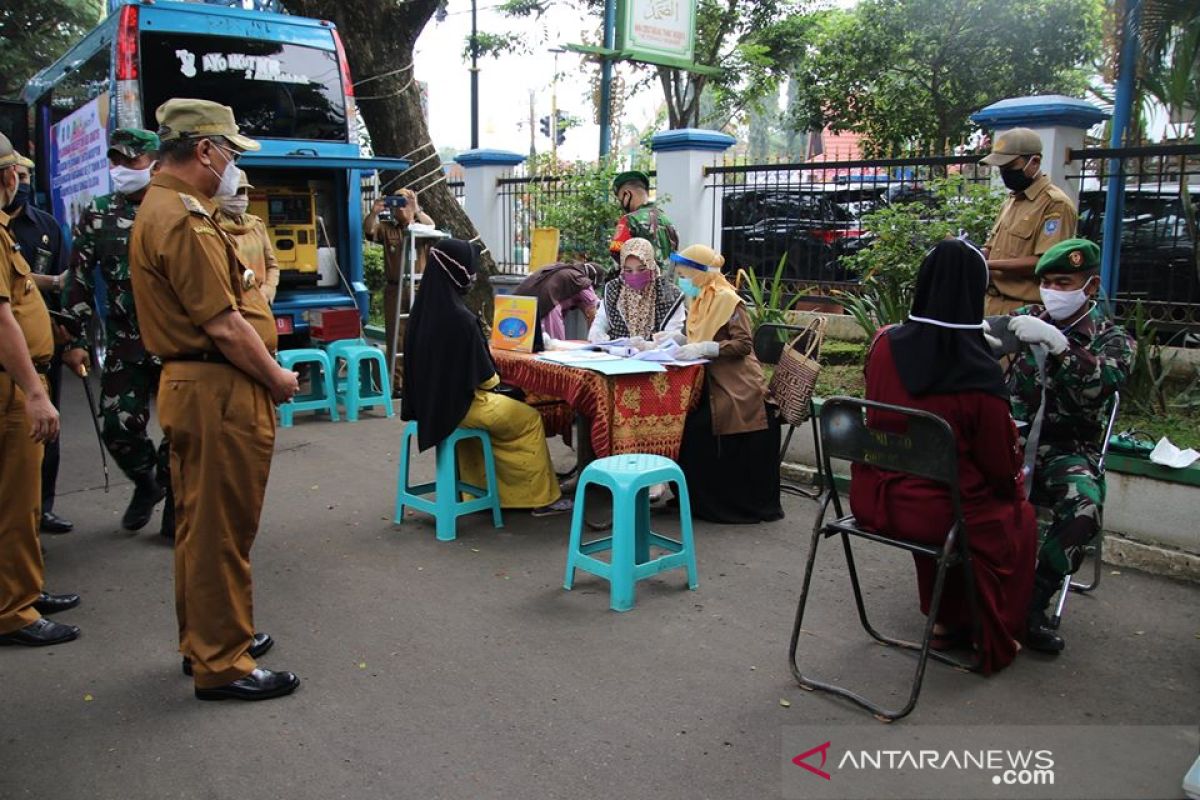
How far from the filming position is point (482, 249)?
35.9 feet

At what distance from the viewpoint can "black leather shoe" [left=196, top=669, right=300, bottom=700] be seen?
334cm

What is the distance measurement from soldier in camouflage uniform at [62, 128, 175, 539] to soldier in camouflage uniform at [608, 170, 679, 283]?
329cm

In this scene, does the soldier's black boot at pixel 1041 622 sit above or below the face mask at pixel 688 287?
below

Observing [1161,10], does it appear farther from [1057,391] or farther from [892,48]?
[892,48]

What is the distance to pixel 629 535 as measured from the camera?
13.7ft

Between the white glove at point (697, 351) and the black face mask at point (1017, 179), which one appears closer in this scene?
the black face mask at point (1017, 179)

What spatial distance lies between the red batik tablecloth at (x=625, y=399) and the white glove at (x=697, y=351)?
64 mm

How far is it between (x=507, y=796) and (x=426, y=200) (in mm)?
8970

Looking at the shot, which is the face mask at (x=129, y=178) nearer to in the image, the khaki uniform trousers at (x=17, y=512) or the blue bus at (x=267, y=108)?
the khaki uniform trousers at (x=17, y=512)

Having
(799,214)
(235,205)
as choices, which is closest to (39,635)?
(235,205)

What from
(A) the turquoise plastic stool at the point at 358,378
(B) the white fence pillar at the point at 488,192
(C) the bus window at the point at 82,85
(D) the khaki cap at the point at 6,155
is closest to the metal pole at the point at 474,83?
(B) the white fence pillar at the point at 488,192

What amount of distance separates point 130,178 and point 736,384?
3.16m

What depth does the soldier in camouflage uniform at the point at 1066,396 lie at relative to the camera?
12.2 feet

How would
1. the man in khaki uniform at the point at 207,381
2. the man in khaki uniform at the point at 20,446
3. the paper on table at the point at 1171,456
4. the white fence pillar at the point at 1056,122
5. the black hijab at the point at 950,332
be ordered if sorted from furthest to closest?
1. the white fence pillar at the point at 1056,122
2. the paper on table at the point at 1171,456
3. the man in khaki uniform at the point at 20,446
4. the black hijab at the point at 950,332
5. the man in khaki uniform at the point at 207,381
